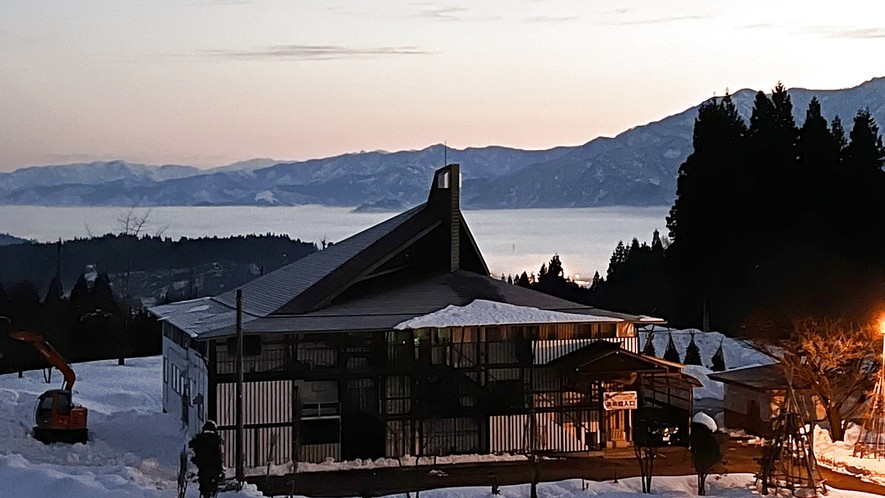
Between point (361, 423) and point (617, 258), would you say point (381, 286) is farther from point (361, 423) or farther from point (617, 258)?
point (617, 258)

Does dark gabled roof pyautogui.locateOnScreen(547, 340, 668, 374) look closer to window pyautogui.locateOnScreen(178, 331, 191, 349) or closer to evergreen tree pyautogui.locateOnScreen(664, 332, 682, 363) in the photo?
window pyautogui.locateOnScreen(178, 331, 191, 349)

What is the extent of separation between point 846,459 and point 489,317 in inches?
349

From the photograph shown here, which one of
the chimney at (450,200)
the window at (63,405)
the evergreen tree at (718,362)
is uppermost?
the chimney at (450,200)

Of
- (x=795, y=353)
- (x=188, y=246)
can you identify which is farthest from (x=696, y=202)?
(x=188, y=246)

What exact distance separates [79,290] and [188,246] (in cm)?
3423

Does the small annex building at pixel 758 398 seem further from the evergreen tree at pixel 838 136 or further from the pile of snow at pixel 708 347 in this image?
the evergreen tree at pixel 838 136

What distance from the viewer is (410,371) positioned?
22938 millimetres

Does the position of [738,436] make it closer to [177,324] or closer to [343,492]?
[343,492]

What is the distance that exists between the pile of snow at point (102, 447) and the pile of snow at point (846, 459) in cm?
1293

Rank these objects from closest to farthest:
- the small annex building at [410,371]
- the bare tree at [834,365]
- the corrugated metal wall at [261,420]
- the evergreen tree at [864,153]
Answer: the corrugated metal wall at [261,420] → the small annex building at [410,371] → the bare tree at [834,365] → the evergreen tree at [864,153]

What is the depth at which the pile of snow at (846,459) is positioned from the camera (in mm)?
22125

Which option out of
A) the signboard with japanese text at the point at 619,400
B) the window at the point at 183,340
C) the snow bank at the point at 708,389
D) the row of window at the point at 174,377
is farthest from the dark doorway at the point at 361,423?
the snow bank at the point at 708,389

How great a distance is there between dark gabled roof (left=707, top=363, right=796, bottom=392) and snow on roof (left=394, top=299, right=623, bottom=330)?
17.0 ft

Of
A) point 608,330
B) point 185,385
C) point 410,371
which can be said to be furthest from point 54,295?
point 608,330
